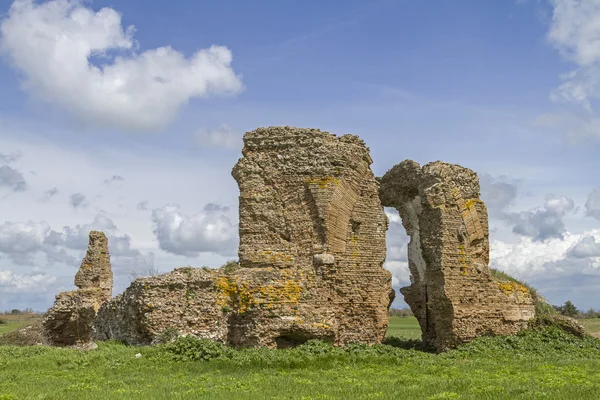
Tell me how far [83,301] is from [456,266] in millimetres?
13073

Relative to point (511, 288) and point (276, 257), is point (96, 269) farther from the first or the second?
point (511, 288)

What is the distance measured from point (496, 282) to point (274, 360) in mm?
7919

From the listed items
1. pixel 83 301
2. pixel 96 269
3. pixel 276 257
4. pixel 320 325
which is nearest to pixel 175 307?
pixel 276 257

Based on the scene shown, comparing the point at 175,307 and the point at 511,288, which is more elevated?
the point at 511,288

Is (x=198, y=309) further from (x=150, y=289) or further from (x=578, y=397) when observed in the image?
(x=578, y=397)

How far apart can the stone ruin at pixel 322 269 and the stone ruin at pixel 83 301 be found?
0.51m

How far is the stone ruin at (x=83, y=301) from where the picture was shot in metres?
19.9

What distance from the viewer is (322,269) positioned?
15.5m

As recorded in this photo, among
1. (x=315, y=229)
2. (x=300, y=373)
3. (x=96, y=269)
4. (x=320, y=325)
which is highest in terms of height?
(x=315, y=229)

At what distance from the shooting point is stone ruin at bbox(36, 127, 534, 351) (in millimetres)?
14508

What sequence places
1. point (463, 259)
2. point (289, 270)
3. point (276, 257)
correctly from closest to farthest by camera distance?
point (289, 270), point (276, 257), point (463, 259)

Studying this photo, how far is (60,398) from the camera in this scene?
923cm

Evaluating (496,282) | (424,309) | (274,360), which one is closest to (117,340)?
(274,360)

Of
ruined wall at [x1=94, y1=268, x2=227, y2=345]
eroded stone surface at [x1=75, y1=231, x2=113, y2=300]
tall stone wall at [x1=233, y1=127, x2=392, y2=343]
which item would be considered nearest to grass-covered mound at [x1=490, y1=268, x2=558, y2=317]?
tall stone wall at [x1=233, y1=127, x2=392, y2=343]
